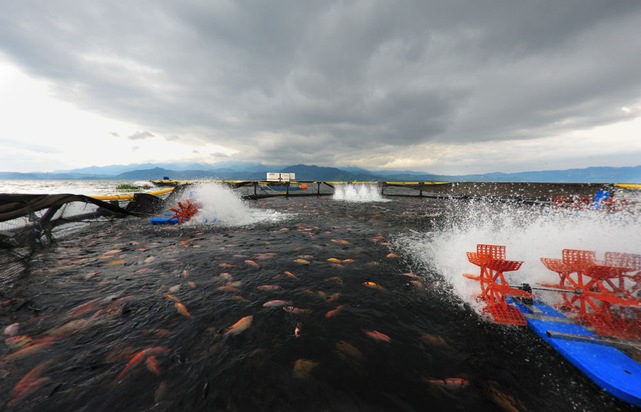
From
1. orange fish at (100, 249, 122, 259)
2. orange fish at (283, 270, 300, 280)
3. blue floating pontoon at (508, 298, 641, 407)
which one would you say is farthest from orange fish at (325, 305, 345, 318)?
orange fish at (100, 249, 122, 259)

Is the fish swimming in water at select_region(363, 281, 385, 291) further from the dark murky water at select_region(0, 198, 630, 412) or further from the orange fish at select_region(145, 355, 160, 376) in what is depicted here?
the orange fish at select_region(145, 355, 160, 376)

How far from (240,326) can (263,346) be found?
2.83 feet

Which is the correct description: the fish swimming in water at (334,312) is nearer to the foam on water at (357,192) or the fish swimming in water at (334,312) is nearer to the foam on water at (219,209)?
the foam on water at (219,209)

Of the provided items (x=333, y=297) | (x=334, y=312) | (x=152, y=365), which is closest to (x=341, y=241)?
(x=333, y=297)

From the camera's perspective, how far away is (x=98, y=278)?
7301 mm

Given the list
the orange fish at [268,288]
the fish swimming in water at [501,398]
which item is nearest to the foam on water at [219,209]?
the orange fish at [268,288]

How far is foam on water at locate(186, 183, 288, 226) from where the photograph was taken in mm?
16625

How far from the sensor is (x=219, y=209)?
62.8ft

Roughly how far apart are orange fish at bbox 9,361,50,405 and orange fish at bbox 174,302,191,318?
2.16 meters

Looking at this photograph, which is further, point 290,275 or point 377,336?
point 290,275

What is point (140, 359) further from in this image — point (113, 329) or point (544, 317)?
point (544, 317)

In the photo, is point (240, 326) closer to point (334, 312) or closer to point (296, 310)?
point (296, 310)

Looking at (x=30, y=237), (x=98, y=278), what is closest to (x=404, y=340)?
(x=98, y=278)

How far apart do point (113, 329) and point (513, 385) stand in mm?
7937
